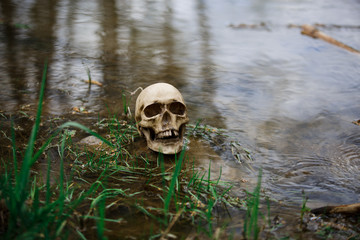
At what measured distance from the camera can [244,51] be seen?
22.8 feet

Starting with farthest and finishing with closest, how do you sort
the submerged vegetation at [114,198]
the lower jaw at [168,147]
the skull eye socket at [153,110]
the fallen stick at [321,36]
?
the fallen stick at [321,36]
the skull eye socket at [153,110]
the lower jaw at [168,147]
the submerged vegetation at [114,198]

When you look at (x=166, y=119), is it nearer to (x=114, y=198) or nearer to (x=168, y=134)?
(x=168, y=134)

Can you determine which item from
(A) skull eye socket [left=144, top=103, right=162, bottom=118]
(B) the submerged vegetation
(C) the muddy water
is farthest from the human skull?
(C) the muddy water

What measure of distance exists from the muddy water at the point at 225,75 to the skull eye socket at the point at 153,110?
1.56ft

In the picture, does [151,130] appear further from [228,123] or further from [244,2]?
[244,2]

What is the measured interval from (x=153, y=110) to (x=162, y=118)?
17cm

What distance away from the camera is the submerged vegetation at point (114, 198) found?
1.81 metres

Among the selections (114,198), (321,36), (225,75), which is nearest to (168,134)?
(114,198)

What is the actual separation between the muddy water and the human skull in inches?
12.5

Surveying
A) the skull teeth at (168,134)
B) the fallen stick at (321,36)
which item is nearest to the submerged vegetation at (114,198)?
the skull teeth at (168,134)

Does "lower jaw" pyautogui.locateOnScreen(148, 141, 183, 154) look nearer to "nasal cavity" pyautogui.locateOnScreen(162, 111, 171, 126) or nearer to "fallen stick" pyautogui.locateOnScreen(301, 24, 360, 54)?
"nasal cavity" pyautogui.locateOnScreen(162, 111, 171, 126)

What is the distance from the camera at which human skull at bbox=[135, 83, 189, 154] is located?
2951 mm

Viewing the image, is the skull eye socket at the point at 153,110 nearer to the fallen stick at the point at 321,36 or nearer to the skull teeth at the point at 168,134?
the skull teeth at the point at 168,134

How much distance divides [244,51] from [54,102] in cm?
416
